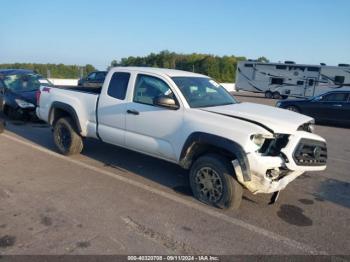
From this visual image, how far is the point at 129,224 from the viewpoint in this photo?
425cm

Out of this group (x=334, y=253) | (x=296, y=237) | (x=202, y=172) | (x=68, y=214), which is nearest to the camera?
(x=334, y=253)

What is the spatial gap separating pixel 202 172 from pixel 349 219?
2065 mm

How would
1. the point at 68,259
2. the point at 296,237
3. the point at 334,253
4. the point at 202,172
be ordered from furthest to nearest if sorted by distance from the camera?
the point at 202,172 < the point at 296,237 < the point at 334,253 < the point at 68,259

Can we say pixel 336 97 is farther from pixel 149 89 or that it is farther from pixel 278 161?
pixel 278 161

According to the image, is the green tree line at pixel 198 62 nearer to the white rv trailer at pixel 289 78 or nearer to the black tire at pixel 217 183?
the white rv trailer at pixel 289 78

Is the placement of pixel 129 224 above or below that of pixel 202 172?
below

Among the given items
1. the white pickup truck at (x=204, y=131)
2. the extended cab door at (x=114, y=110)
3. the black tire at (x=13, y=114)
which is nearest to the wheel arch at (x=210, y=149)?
the white pickup truck at (x=204, y=131)

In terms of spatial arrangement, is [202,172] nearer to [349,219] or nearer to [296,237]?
[296,237]

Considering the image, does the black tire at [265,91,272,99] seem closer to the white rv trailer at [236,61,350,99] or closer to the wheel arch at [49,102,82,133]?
the white rv trailer at [236,61,350,99]

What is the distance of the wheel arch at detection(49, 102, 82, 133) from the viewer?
6848 mm

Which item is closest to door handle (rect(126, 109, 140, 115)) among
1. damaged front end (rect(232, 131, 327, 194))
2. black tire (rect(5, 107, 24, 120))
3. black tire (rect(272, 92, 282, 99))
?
damaged front end (rect(232, 131, 327, 194))

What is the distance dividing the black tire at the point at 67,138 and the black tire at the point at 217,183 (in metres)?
3.02

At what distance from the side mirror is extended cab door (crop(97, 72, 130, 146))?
97 centimetres

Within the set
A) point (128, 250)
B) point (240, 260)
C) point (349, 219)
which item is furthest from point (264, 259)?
point (349, 219)
